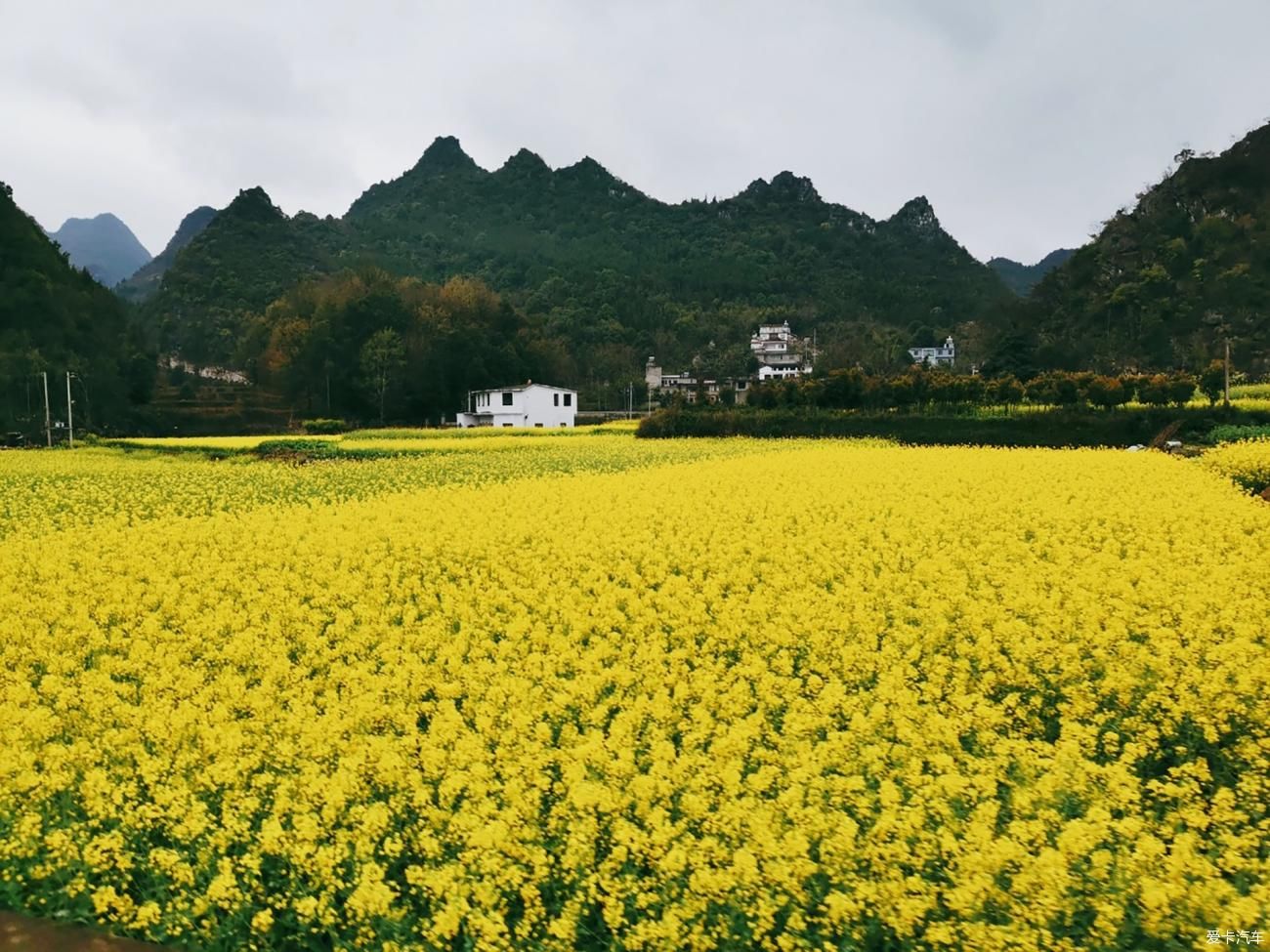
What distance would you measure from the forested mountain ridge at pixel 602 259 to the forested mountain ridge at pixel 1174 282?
9784 mm

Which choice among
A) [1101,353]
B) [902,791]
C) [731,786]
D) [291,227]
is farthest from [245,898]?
[291,227]

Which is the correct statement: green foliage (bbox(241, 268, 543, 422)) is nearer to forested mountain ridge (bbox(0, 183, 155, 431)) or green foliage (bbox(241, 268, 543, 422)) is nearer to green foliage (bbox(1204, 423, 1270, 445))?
forested mountain ridge (bbox(0, 183, 155, 431))

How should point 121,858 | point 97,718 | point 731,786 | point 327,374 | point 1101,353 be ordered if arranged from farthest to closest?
point 1101,353, point 327,374, point 97,718, point 731,786, point 121,858

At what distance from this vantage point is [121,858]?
10.5 feet

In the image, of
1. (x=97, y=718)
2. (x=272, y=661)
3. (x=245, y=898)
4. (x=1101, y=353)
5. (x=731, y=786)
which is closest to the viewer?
(x=245, y=898)

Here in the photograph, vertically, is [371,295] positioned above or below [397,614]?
above

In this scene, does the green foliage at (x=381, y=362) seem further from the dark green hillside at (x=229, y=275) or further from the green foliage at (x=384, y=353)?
the dark green hillside at (x=229, y=275)

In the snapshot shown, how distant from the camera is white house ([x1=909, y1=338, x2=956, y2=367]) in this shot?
3049 inches

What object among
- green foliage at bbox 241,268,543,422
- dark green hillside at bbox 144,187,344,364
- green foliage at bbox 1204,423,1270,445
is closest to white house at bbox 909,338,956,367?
green foliage at bbox 241,268,543,422

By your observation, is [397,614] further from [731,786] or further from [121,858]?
[731,786]

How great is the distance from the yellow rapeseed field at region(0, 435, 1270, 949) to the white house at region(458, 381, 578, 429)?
3993 centimetres

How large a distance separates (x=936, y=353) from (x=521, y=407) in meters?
51.8

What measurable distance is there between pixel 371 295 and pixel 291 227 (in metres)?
47.7

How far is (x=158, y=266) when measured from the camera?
136 meters
